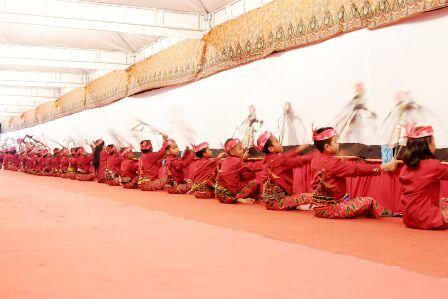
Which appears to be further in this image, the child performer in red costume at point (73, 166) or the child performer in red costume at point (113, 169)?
the child performer in red costume at point (73, 166)

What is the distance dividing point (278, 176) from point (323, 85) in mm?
1108

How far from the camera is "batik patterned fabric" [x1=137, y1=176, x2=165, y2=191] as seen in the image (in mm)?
9000

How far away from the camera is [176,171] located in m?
8.41

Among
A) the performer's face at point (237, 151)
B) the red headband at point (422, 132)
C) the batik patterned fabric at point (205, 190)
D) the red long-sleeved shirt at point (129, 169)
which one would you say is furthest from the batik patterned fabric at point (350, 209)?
the red long-sleeved shirt at point (129, 169)

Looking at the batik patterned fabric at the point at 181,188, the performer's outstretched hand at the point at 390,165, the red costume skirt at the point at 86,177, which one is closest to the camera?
the performer's outstretched hand at the point at 390,165

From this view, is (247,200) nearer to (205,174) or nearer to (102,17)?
(205,174)

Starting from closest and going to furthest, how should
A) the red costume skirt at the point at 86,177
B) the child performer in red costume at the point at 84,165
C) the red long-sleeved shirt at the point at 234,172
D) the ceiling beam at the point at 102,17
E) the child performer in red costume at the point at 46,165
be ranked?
1. the red long-sleeved shirt at the point at 234,172
2. the ceiling beam at the point at 102,17
3. the red costume skirt at the point at 86,177
4. the child performer in red costume at the point at 84,165
5. the child performer in red costume at the point at 46,165

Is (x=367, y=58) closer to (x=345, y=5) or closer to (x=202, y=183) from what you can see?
(x=345, y=5)

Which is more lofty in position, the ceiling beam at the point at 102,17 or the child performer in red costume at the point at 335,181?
the ceiling beam at the point at 102,17

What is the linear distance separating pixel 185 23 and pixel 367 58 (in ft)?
→ 13.5

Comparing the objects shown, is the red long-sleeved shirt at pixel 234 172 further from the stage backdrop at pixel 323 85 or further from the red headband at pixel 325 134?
the red headband at pixel 325 134

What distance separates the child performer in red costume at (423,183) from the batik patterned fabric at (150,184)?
17.8ft

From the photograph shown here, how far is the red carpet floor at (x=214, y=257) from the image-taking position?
2057mm

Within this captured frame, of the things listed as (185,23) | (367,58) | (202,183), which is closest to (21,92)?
(185,23)
